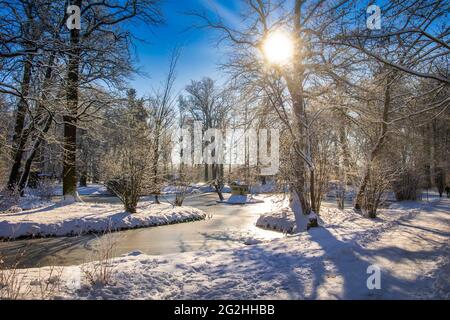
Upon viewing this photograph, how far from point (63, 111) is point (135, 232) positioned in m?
5.15

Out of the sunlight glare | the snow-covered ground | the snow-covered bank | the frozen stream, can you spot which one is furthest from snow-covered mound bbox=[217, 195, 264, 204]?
the snow-covered ground

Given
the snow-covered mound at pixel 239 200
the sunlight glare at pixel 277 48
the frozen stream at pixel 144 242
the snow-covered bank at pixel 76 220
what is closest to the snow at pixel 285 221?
the frozen stream at pixel 144 242

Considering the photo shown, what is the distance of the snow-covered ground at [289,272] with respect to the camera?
4.29m

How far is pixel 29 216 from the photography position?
12312 mm

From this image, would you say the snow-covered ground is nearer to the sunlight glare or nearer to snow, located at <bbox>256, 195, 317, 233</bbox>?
snow, located at <bbox>256, 195, 317, 233</bbox>

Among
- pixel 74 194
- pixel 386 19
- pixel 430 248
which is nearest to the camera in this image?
pixel 386 19

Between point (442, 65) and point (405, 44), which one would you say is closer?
point (405, 44)

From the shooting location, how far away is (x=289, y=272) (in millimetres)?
5156

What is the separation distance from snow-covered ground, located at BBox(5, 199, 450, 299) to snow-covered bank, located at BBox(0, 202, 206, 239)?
4.42m

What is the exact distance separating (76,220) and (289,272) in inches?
370
